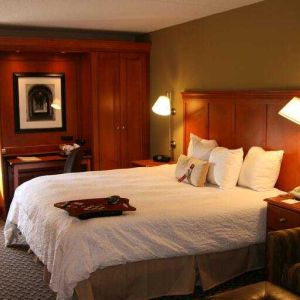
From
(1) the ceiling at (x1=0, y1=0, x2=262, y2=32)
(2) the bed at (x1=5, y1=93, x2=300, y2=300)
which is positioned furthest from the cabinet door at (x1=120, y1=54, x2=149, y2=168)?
→ (2) the bed at (x1=5, y1=93, x2=300, y2=300)

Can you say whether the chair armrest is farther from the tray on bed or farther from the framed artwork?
the framed artwork

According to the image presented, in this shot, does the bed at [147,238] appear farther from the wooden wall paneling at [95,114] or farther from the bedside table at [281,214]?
the wooden wall paneling at [95,114]

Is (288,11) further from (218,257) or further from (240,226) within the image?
(218,257)

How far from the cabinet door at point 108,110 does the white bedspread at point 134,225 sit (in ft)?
5.71

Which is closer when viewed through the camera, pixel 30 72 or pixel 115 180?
pixel 115 180

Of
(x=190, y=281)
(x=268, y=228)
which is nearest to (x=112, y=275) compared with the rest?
(x=190, y=281)

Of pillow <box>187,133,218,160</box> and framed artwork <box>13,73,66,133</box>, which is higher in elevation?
framed artwork <box>13,73,66,133</box>

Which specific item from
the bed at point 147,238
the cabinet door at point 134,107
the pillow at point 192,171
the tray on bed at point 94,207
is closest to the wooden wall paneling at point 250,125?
the bed at point 147,238

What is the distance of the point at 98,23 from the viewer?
18.0ft

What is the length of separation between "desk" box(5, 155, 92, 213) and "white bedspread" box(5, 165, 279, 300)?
1189mm

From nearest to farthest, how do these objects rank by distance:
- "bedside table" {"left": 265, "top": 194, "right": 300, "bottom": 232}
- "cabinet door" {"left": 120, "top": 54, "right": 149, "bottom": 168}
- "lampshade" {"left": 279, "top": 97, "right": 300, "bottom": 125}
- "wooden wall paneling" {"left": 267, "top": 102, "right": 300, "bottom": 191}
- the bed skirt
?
the bed skirt → "bedside table" {"left": 265, "top": 194, "right": 300, "bottom": 232} → "lampshade" {"left": 279, "top": 97, "right": 300, "bottom": 125} → "wooden wall paneling" {"left": 267, "top": 102, "right": 300, "bottom": 191} → "cabinet door" {"left": 120, "top": 54, "right": 149, "bottom": 168}

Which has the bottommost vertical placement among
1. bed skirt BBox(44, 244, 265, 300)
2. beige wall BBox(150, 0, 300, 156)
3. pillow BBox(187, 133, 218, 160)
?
bed skirt BBox(44, 244, 265, 300)

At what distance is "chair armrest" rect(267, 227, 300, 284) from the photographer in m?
3.05

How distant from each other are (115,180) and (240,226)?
1391 mm
